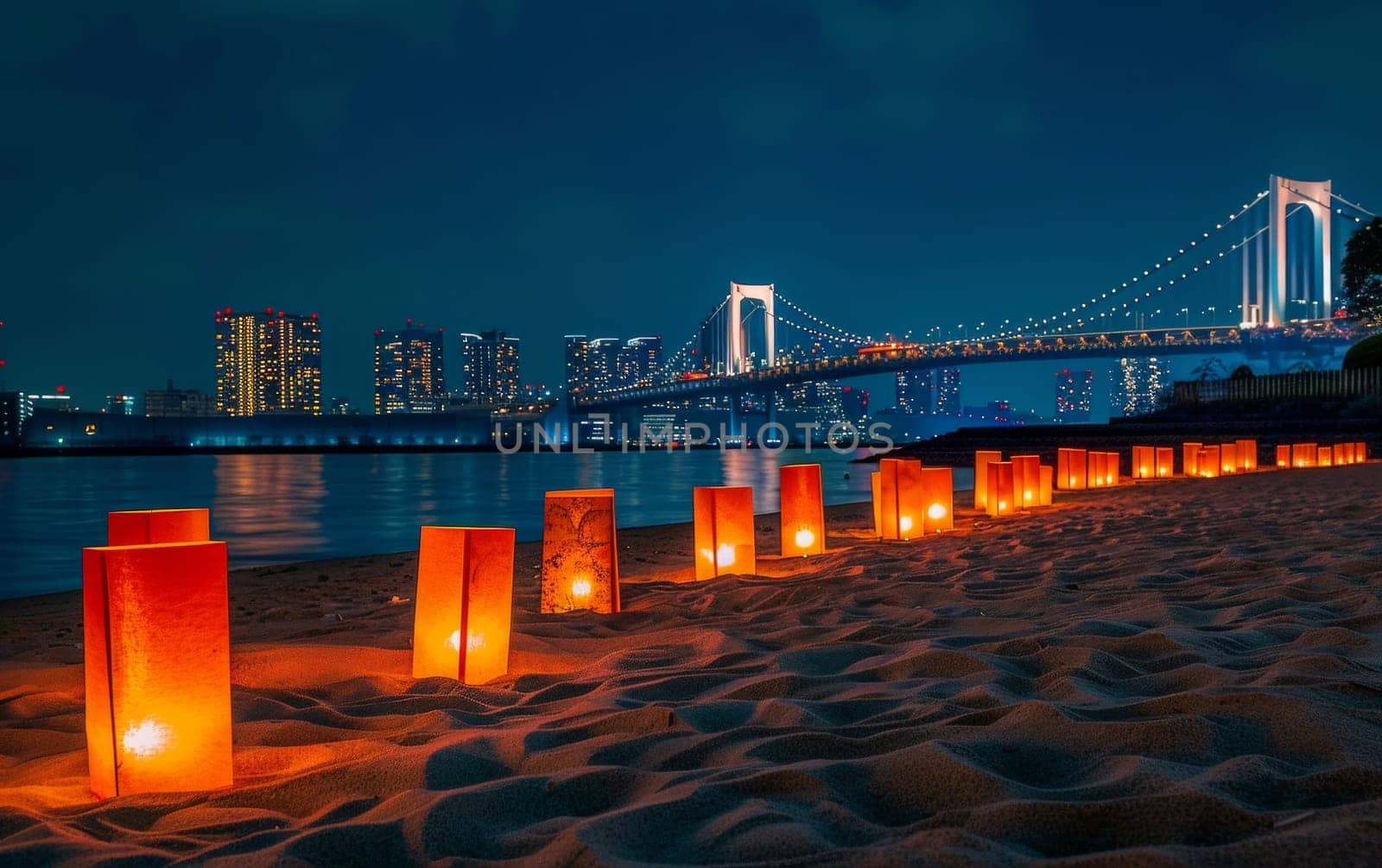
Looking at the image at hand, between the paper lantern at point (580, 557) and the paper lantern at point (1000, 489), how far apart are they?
15.9 ft

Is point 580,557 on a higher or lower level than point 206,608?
lower

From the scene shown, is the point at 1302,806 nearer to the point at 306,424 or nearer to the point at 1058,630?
the point at 1058,630

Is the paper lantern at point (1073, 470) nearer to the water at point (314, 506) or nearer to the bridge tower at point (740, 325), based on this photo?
the water at point (314, 506)

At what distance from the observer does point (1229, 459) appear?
1480 centimetres

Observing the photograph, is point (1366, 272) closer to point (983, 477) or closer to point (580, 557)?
point (983, 477)

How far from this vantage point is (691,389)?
53.9 m

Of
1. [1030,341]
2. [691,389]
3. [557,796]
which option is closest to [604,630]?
[557,796]

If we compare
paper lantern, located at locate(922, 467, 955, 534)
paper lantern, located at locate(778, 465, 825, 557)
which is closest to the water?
paper lantern, located at locate(778, 465, 825, 557)

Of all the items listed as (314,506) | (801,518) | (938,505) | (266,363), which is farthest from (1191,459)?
(266,363)

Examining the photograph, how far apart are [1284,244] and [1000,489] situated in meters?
46.8

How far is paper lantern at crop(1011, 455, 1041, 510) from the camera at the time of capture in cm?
882

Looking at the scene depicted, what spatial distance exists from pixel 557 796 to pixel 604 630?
199cm

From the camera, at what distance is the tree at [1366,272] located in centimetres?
→ 2916

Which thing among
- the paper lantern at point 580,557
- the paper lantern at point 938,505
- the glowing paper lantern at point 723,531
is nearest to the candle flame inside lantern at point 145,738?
the paper lantern at point 580,557
